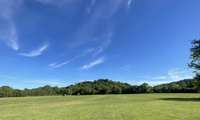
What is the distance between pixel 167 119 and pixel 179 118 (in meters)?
0.86

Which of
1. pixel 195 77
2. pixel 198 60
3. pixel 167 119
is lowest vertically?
pixel 167 119

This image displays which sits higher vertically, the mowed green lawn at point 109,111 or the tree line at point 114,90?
the tree line at point 114,90

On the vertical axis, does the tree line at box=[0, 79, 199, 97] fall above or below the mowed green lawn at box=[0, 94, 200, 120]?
above

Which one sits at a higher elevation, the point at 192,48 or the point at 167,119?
the point at 192,48

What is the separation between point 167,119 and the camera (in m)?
14.8

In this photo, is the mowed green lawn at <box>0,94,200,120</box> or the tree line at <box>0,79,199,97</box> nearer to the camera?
the mowed green lawn at <box>0,94,200,120</box>

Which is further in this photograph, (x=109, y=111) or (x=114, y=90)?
(x=114, y=90)

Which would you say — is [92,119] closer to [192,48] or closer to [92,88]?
[192,48]

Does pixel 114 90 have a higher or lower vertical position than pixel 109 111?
higher

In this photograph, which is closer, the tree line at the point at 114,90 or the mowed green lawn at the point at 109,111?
the mowed green lawn at the point at 109,111

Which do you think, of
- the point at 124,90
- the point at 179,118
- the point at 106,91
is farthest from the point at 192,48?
the point at 106,91

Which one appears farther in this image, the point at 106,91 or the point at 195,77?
the point at 106,91

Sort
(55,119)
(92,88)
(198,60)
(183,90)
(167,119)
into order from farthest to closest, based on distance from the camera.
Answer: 1. (92,88)
2. (183,90)
3. (198,60)
4. (55,119)
5. (167,119)

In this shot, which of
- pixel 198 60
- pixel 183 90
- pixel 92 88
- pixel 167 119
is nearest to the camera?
pixel 167 119
